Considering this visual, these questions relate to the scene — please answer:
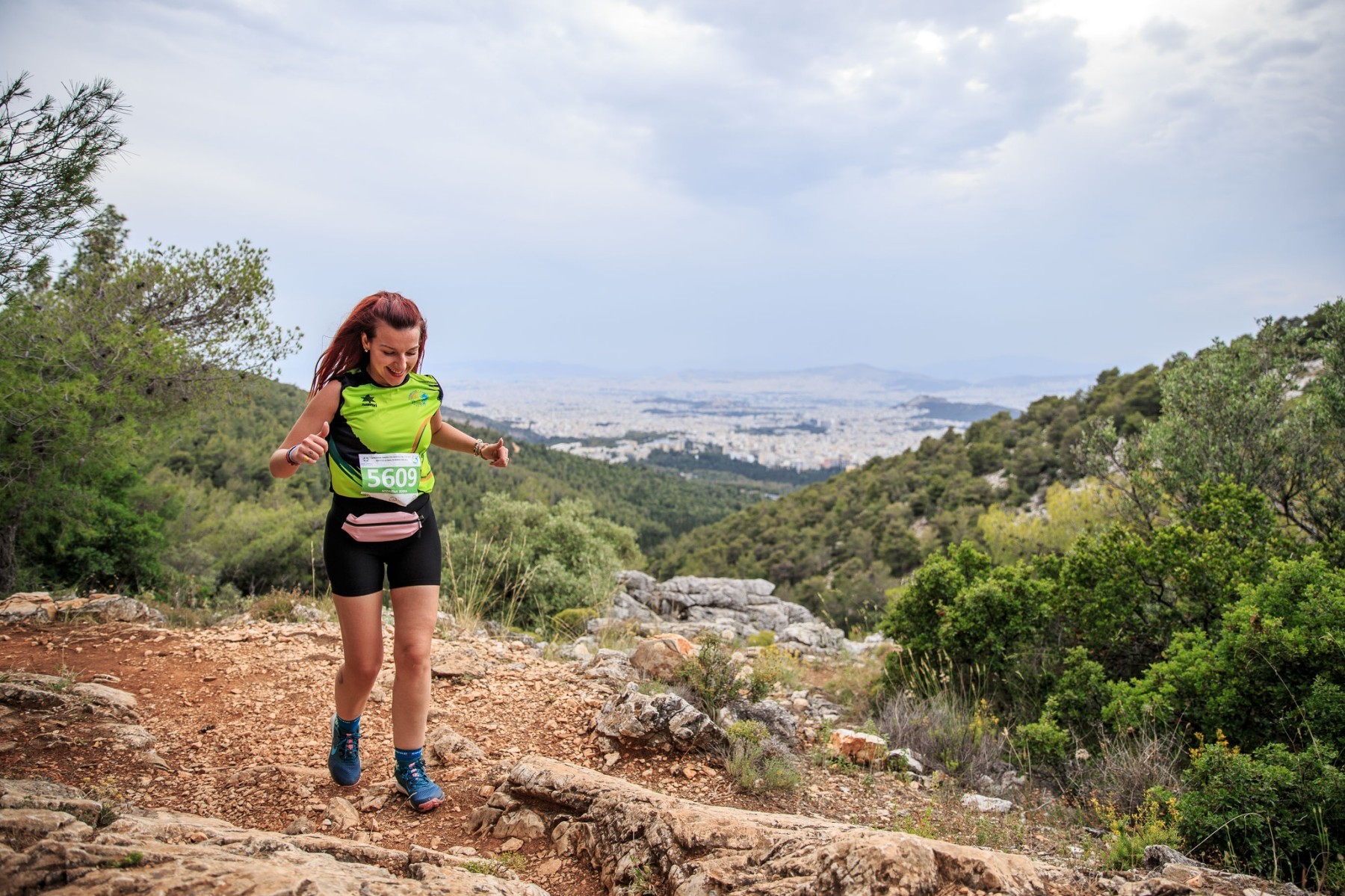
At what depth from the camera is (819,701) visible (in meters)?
5.75

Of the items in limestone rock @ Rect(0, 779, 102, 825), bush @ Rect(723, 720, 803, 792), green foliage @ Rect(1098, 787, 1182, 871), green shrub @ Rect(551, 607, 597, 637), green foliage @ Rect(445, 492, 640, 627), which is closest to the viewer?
limestone rock @ Rect(0, 779, 102, 825)

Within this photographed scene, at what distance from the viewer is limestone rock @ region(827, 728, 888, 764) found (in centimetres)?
441

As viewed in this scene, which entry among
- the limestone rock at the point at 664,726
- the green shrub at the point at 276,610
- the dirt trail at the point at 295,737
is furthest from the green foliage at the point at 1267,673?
the green shrub at the point at 276,610

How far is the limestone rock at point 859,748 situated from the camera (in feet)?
14.5

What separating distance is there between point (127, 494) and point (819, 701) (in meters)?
12.1

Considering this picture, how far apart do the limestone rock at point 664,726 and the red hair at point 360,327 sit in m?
2.42

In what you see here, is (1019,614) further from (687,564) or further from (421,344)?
(687,564)

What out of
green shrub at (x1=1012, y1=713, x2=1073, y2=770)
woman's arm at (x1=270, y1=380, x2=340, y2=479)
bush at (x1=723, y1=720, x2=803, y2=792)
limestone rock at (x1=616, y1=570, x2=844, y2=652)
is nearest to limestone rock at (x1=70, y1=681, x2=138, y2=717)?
woman's arm at (x1=270, y1=380, x2=340, y2=479)

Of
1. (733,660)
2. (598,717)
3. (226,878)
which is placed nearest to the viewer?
(226,878)

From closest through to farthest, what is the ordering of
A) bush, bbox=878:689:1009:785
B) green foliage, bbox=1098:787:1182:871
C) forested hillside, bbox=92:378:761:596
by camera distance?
green foliage, bbox=1098:787:1182:871
bush, bbox=878:689:1009:785
forested hillside, bbox=92:378:761:596

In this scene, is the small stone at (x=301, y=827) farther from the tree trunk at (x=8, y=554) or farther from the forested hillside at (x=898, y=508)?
the forested hillside at (x=898, y=508)

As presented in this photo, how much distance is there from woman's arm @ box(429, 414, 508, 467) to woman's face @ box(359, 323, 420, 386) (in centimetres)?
33

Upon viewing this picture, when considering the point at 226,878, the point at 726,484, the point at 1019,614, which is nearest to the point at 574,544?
the point at 1019,614

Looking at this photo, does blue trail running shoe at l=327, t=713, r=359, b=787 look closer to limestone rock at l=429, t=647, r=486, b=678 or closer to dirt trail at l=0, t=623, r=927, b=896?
dirt trail at l=0, t=623, r=927, b=896
